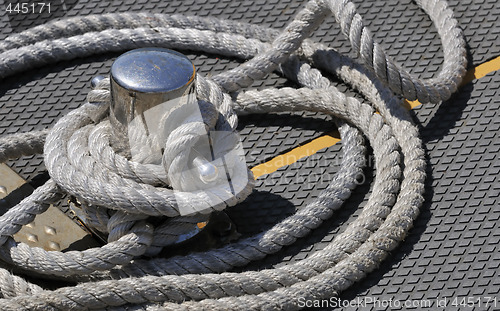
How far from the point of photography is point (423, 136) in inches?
85.6

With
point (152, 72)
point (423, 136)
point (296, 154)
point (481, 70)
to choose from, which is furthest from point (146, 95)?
point (481, 70)

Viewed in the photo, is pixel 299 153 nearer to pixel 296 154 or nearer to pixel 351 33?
pixel 296 154

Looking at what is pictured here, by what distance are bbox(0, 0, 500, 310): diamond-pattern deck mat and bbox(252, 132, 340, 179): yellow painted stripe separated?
20mm

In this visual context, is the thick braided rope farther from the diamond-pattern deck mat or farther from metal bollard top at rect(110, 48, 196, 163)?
metal bollard top at rect(110, 48, 196, 163)

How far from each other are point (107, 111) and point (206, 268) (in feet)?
1.56

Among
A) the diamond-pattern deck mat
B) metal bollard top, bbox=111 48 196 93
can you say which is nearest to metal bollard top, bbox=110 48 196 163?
metal bollard top, bbox=111 48 196 93

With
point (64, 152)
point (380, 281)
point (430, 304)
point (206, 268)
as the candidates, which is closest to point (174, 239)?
point (206, 268)

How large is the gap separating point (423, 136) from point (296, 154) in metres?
0.36

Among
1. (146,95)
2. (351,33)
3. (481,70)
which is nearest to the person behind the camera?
(146,95)

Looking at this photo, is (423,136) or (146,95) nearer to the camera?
(146,95)

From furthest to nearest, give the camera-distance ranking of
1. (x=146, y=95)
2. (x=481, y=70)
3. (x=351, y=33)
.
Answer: (x=481, y=70) → (x=351, y=33) → (x=146, y=95)

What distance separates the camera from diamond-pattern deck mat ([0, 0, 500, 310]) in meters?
1.86

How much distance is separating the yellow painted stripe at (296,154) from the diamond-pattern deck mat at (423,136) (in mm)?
20

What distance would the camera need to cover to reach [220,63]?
241 cm
